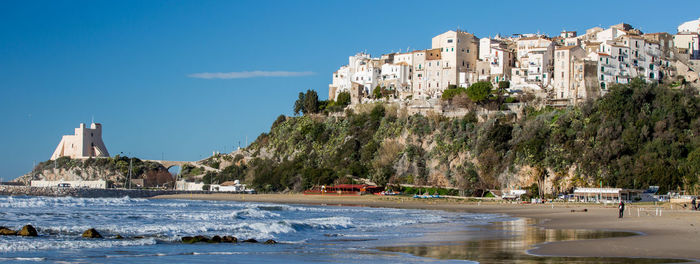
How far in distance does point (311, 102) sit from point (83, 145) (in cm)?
4255

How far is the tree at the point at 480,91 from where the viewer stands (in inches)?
2616

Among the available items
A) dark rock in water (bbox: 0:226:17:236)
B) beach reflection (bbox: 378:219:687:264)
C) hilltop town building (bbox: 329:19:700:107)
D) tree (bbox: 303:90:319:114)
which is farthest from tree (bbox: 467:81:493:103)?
dark rock in water (bbox: 0:226:17:236)

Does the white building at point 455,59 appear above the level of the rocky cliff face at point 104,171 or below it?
above

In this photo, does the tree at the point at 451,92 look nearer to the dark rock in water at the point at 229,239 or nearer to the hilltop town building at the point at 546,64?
the hilltop town building at the point at 546,64

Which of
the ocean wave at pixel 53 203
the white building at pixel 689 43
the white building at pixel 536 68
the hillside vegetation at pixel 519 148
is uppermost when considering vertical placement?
the white building at pixel 689 43

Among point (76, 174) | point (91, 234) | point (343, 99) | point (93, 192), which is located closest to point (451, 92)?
point (343, 99)

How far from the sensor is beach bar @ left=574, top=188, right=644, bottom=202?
46.2 meters

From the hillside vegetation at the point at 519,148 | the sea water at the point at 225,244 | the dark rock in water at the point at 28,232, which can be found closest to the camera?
the sea water at the point at 225,244

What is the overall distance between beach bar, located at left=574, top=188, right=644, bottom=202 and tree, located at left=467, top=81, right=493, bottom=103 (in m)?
19.5

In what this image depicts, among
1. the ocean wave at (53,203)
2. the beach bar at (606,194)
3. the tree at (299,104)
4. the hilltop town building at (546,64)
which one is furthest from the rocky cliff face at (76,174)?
the beach bar at (606,194)

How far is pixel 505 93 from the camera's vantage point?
6888cm

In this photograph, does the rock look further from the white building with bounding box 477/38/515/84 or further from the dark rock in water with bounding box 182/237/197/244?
the white building with bounding box 477/38/515/84

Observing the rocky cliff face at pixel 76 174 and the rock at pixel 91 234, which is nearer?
the rock at pixel 91 234

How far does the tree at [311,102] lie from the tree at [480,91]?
23913mm
